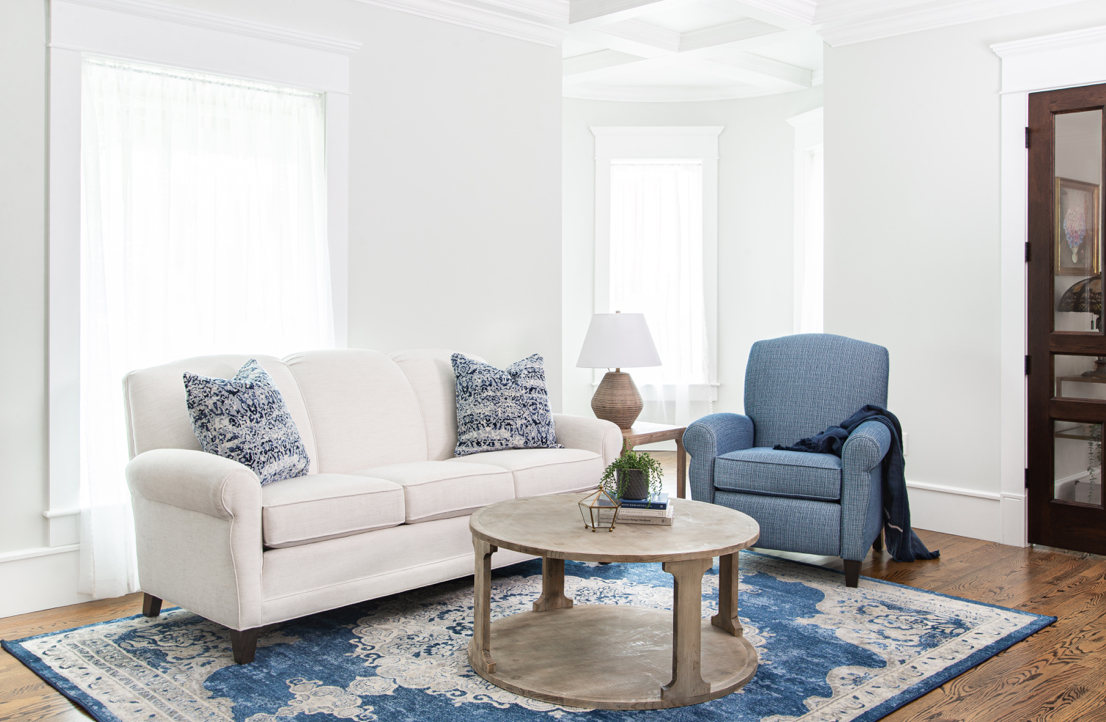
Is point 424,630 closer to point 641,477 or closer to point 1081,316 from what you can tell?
point 641,477

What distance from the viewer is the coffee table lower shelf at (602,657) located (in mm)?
2498

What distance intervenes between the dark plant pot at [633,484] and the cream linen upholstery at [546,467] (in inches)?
34.1

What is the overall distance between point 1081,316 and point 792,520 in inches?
70.0

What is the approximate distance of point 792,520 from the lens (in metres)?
3.68

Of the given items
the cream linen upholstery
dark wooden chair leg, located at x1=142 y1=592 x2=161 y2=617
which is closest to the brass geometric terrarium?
the cream linen upholstery

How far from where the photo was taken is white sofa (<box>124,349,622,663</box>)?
111 inches

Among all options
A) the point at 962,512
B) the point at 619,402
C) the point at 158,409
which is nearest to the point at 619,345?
the point at 619,402

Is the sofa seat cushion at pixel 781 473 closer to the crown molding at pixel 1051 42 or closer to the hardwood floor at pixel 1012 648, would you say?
the hardwood floor at pixel 1012 648

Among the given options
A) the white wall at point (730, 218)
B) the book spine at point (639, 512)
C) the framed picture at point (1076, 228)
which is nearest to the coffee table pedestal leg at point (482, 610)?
the book spine at point (639, 512)

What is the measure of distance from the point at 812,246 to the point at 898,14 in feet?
6.88

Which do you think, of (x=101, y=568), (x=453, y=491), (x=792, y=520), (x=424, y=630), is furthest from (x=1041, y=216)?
(x=101, y=568)

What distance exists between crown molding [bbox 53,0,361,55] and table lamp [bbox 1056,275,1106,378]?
3570 millimetres

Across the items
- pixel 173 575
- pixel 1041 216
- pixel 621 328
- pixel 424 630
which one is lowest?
pixel 424 630

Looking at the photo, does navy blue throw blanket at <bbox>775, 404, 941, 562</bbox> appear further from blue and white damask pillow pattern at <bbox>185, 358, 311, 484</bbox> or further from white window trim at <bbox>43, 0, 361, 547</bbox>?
white window trim at <bbox>43, 0, 361, 547</bbox>
